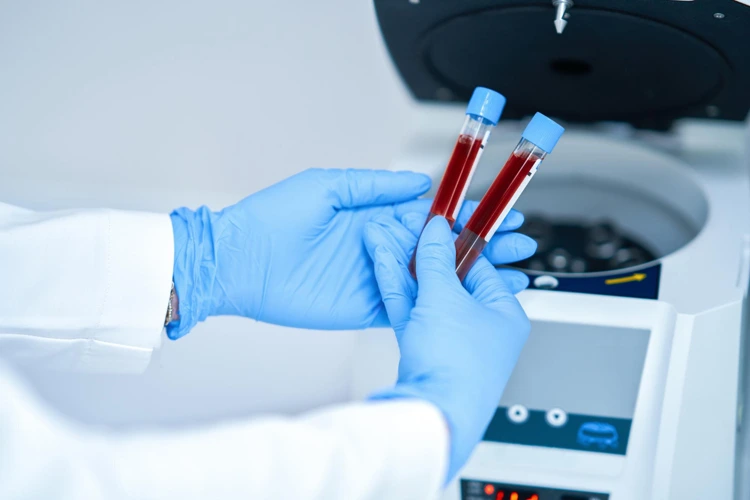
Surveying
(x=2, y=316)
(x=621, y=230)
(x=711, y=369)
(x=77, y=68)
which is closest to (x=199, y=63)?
(x=77, y=68)

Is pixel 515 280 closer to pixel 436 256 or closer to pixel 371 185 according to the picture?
pixel 436 256

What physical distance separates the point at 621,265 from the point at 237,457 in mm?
903

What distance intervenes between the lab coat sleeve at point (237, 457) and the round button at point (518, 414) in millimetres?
312

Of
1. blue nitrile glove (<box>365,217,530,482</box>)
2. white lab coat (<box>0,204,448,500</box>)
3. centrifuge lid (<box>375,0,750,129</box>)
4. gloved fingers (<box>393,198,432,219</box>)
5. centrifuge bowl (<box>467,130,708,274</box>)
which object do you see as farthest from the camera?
centrifuge bowl (<box>467,130,708,274</box>)

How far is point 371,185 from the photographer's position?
1.12m

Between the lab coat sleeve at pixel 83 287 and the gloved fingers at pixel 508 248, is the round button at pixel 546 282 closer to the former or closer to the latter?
the gloved fingers at pixel 508 248

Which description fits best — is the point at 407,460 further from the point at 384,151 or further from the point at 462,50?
the point at 384,151

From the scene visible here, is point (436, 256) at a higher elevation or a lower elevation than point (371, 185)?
lower

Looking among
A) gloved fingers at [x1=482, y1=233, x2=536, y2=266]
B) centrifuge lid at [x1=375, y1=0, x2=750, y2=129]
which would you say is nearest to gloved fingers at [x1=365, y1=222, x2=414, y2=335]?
gloved fingers at [x1=482, y1=233, x2=536, y2=266]

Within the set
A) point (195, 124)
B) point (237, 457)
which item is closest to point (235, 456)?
point (237, 457)

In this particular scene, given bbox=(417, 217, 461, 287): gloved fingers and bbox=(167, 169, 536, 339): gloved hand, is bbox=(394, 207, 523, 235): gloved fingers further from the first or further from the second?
bbox=(417, 217, 461, 287): gloved fingers

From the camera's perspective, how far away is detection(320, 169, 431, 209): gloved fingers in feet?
3.64

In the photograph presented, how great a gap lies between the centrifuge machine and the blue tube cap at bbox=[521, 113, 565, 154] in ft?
0.54

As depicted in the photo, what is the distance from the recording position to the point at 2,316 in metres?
0.99
